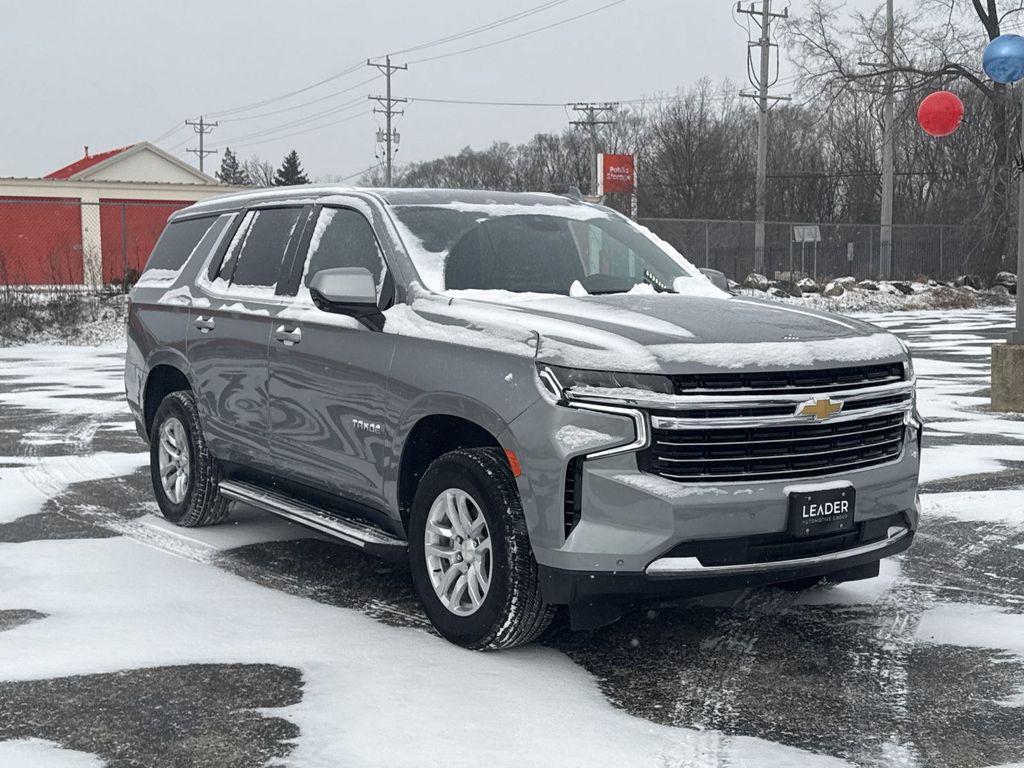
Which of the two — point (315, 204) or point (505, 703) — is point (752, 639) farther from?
point (315, 204)

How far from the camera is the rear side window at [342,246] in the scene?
584 centimetres

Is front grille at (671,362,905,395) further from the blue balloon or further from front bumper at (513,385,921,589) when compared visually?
the blue balloon

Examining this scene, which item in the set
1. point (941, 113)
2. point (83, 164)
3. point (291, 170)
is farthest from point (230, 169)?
point (941, 113)

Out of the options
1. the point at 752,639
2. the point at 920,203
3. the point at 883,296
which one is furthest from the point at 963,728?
the point at 920,203

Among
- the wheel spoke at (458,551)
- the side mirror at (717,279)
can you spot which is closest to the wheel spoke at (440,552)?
the wheel spoke at (458,551)

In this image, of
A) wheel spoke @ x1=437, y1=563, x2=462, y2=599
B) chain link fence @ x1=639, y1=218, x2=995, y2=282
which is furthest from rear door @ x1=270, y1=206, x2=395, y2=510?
chain link fence @ x1=639, y1=218, x2=995, y2=282

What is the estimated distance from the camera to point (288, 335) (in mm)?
6086

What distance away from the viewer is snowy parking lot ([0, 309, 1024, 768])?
157 inches

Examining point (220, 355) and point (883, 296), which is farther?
point (883, 296)

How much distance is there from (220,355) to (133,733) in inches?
115

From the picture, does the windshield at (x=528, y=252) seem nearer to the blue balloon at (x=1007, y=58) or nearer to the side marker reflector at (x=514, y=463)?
the side marker reflector at (x=514, y=463)

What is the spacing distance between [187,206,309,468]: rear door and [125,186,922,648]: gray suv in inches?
0.7

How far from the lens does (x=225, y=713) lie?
14.0 feet

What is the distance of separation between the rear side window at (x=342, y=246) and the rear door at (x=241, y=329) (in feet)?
0.67
